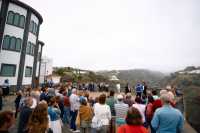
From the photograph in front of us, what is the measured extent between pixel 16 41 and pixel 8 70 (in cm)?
391

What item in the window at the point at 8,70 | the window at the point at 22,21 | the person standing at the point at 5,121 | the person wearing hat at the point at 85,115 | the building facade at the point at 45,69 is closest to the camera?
the person standing at the point at 5,121

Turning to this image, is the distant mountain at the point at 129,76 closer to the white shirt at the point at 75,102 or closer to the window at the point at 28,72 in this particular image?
the window at the point at 28,72

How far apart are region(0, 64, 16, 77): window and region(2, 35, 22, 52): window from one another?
2.15m

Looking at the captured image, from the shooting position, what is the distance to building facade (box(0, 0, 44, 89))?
25.5m

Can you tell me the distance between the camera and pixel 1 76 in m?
24.9

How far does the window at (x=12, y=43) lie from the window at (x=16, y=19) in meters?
1.82

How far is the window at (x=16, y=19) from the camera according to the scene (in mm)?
26250

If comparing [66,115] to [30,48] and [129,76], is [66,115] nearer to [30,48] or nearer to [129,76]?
[30,48]

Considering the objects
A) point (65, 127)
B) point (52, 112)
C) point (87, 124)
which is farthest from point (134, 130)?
point (65, 127)

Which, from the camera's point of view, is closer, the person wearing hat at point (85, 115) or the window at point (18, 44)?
the person wearing hat at point (85, 115)

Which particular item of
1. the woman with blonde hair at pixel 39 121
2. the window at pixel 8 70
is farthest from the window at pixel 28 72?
the woman with blonde hair at pixel 39 121

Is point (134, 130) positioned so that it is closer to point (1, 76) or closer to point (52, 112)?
point (52, 112)

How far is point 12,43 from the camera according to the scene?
2662 centimetres

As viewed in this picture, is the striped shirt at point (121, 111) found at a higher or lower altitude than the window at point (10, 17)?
lower
